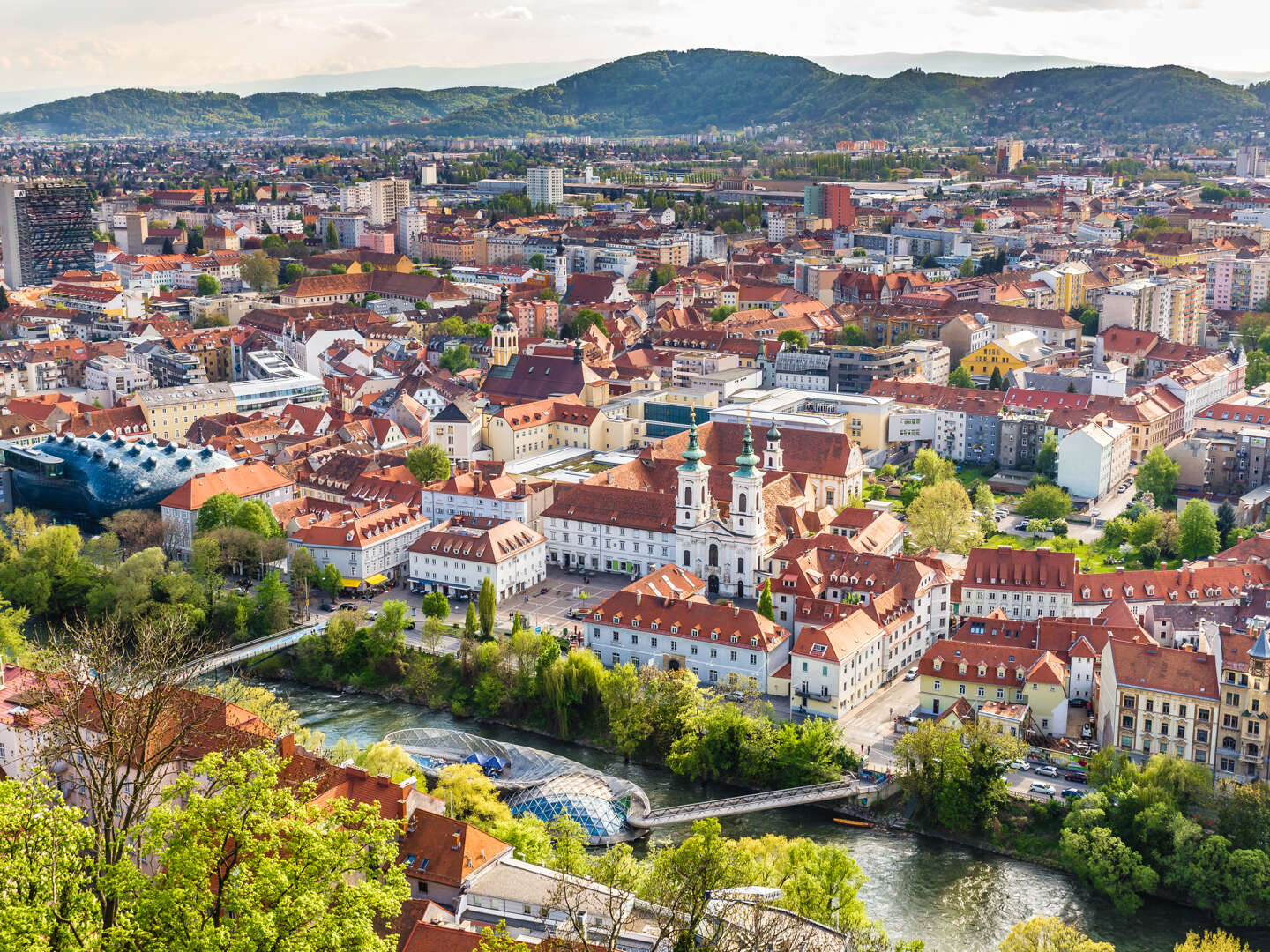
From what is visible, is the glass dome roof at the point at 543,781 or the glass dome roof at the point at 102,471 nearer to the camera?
the glass dome roof at the point at 543,781

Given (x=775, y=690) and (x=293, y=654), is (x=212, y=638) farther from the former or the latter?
(x=775, y=690)

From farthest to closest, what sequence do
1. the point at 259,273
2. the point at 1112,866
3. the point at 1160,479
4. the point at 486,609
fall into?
the point at 259,273
the point at 1160,479
the point at 486,609
the point at 1112,866

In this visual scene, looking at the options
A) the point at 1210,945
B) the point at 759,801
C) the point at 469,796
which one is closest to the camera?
the point at 1210,945

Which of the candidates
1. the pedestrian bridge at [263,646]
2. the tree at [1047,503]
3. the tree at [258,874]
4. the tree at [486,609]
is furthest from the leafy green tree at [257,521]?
the tree at [258,874]

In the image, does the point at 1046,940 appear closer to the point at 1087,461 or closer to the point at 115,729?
the point at 115,729

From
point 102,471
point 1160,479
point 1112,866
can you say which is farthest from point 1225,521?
point 102,471

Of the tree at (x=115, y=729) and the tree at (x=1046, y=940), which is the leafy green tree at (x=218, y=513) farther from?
the tree at (x=1046, y=940)

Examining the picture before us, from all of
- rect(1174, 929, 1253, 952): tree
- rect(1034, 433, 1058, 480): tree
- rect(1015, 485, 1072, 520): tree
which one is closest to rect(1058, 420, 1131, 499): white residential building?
rect(1034, 433, 1058, 480): tree

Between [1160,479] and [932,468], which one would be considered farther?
[932,468]
